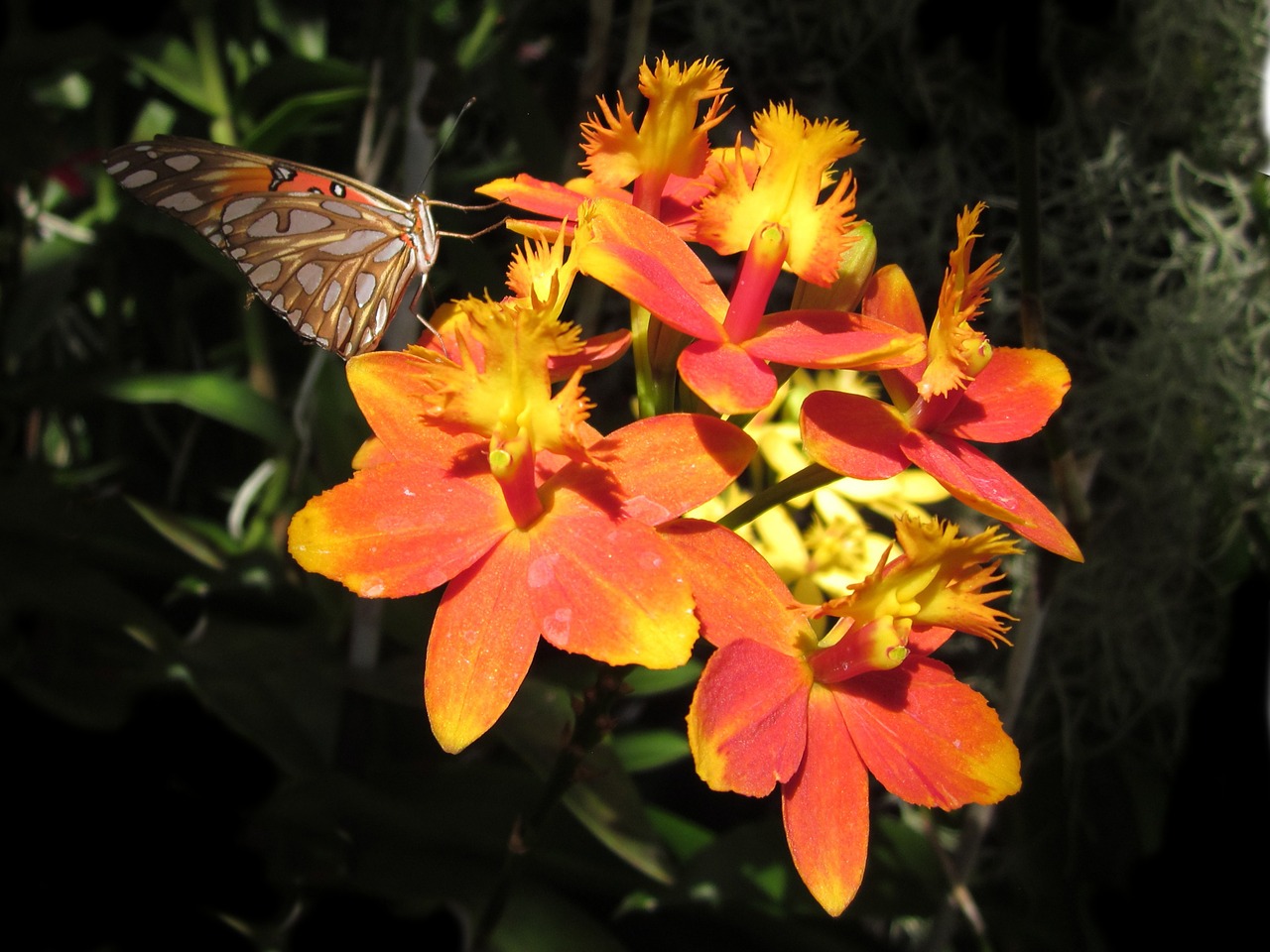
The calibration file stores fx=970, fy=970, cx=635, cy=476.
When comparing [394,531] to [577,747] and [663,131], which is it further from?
[663,131]

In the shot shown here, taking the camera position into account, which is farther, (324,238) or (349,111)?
(349,111)

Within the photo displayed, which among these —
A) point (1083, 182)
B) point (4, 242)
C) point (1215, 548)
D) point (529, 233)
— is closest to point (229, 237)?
point (529, 233)

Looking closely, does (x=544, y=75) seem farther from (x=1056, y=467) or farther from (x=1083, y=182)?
(x=1056, y=467)

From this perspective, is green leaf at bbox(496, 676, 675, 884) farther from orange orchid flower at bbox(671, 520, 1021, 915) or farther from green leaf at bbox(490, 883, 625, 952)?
orange orchid flower at bbox(671, 520, 1021, 915)

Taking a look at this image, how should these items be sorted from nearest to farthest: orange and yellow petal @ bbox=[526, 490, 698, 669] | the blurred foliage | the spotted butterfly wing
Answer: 1. orange and yellow petal @ bbox=[526, 490, 698, 669]
2. the spotted butterfly wing
3. the blurred foliage

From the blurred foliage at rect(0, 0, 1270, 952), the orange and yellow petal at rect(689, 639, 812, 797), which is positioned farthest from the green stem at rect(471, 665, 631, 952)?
the blurred foliage at rect(0, 0, 1270, 952)

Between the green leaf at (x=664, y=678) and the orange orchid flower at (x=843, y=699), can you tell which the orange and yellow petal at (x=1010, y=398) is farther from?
the green leaf at (x=664, y=678)
